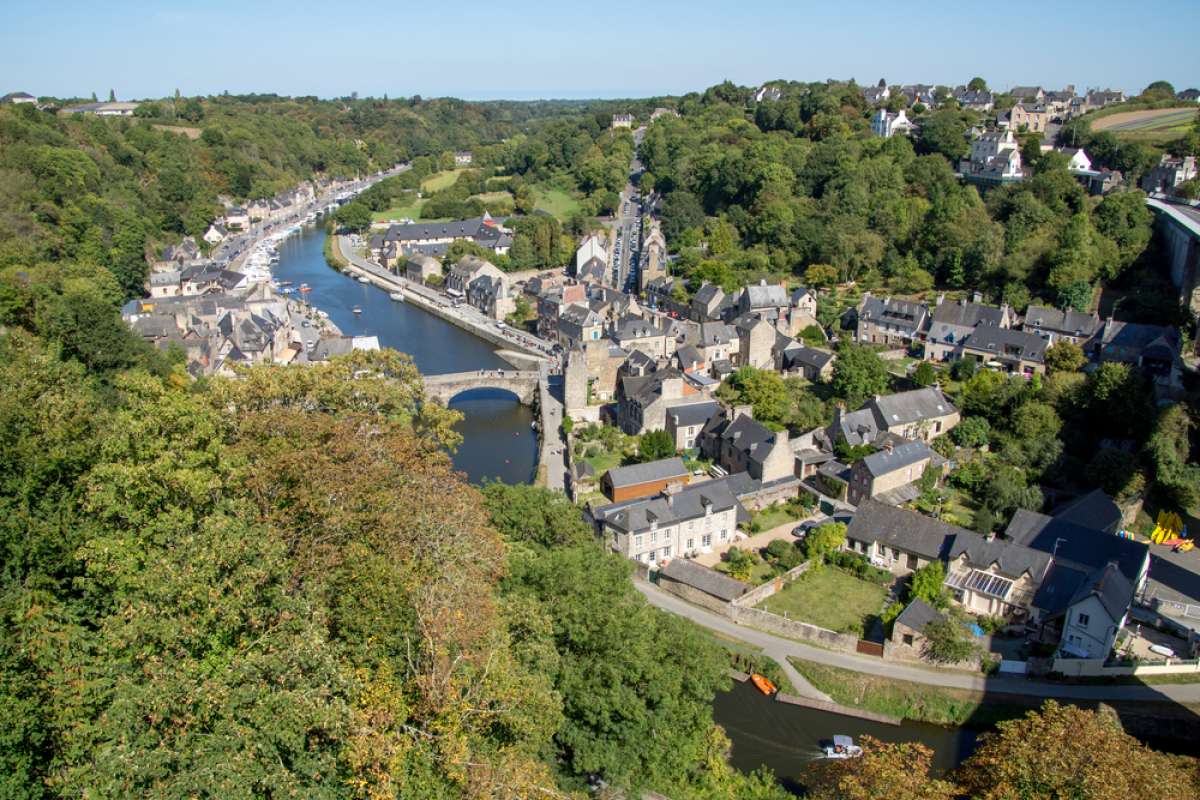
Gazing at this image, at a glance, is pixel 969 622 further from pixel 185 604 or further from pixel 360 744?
pixel 185 604

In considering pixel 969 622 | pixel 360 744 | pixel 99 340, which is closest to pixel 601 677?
pixel 360 744

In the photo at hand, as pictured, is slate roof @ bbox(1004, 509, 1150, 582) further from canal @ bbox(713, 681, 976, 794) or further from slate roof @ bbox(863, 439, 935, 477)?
canal @ bbox(713, 681, 976, 794)

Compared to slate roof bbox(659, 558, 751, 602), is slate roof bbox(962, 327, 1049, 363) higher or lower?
higher

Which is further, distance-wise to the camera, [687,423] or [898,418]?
[687,423]

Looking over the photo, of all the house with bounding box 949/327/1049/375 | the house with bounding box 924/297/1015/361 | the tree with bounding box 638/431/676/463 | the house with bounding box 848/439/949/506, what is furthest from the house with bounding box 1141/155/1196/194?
the tree with bounding box 638/431/676/463

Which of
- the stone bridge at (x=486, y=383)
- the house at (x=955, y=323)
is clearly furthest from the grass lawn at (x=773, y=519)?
the house at (x=955, y=323)

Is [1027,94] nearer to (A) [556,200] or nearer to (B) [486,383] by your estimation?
(A) [556,200]

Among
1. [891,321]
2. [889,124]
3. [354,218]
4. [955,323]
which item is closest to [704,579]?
[955,323]
